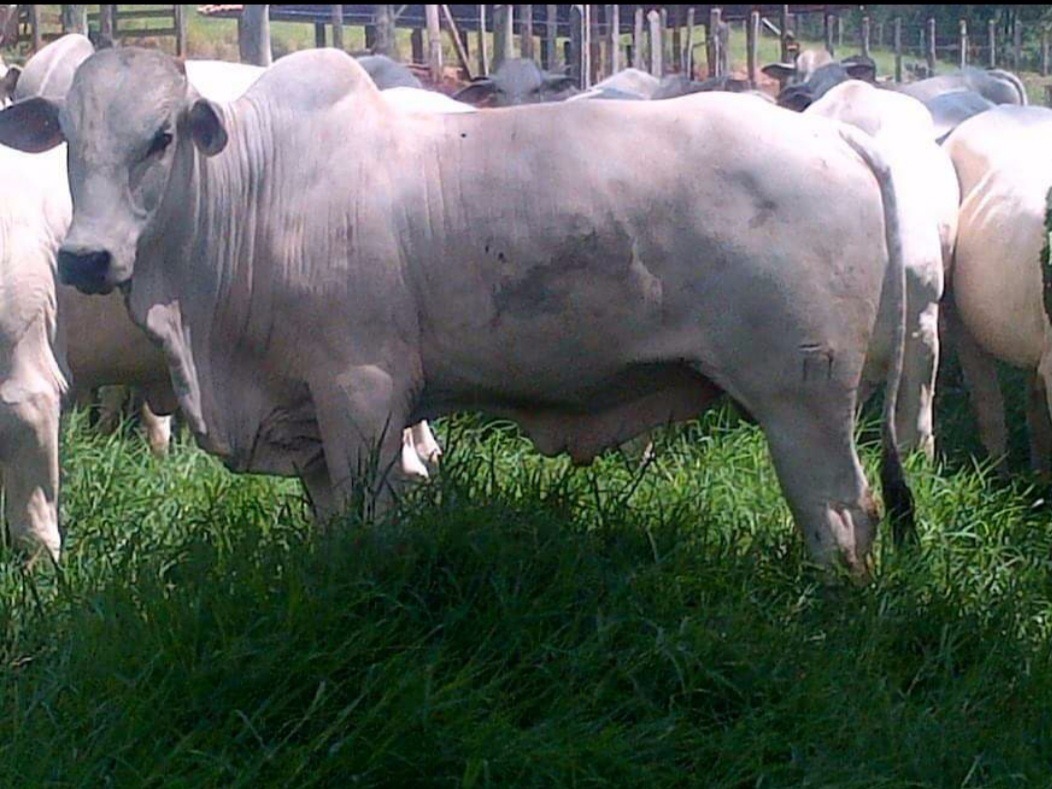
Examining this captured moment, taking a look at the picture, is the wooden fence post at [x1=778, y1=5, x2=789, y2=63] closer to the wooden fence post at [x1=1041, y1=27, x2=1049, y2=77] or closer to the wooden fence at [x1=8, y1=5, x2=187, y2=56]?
the wooden fence post at [x1=1041, y1=27, x2=1049, y2=77]

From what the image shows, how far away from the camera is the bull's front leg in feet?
15.5

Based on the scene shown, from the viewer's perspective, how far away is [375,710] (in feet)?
12.3

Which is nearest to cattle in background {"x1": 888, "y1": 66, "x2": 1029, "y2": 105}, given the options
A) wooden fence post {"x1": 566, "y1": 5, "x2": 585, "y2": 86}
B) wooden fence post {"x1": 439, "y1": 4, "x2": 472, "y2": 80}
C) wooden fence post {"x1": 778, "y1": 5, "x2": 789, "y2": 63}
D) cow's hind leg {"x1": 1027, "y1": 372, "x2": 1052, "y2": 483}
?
wooden fence post {"x1": 566, "y1": 5, "x2": 585, "y2": 86}

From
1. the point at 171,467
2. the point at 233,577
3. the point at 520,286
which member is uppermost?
the point at 520,286

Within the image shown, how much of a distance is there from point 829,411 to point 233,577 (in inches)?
67.1

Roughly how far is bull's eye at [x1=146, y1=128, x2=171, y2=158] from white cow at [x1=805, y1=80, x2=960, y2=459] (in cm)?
267

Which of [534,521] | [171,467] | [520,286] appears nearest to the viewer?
[534,521]

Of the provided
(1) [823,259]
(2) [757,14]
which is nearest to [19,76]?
(1) [823,259]

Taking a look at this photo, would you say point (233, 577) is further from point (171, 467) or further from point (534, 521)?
point (171, 467)

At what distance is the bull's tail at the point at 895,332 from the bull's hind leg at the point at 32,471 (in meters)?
2.45

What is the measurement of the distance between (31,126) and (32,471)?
1050 millimetres

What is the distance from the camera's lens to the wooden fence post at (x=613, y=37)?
19.2 metres

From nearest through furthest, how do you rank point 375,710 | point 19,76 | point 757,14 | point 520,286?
point 375,710 → point 520,286 → point 19,76 → point 757,14

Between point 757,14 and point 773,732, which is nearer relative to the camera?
point 773,732
